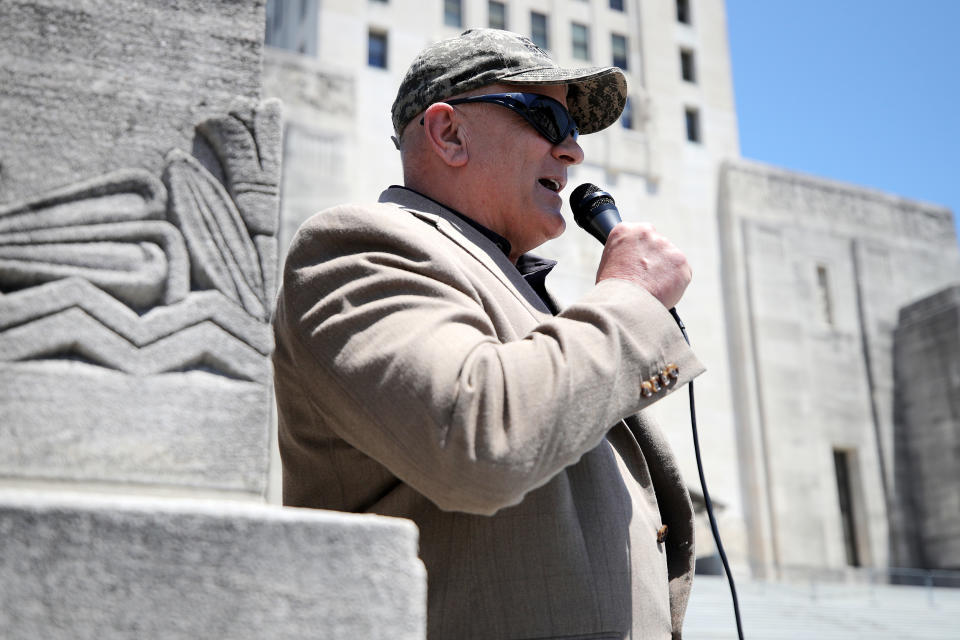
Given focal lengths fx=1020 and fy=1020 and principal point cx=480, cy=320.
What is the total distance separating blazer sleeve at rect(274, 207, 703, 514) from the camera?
140cm

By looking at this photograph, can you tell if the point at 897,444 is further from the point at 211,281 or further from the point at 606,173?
the point at 211,281

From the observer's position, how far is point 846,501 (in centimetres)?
2411

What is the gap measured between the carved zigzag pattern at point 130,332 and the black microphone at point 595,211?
1090 mm

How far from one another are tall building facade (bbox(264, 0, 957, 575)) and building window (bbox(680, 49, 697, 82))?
51 mm

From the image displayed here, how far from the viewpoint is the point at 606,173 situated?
23.7 m

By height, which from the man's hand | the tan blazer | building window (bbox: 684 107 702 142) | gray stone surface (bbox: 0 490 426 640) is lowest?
gray stone surface (bbox: 0 490 426 640)

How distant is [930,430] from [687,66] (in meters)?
11.0

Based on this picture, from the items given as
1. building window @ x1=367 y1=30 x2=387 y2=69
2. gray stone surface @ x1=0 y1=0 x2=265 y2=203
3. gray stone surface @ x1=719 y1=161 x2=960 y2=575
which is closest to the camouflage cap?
gray stone surface @ x1=0 y1=0 x2=265 y2=203

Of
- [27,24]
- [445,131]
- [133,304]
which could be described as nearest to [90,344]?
[133,304]

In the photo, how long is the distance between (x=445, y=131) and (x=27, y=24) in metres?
1.47

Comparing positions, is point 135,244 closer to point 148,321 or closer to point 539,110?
point 148,321

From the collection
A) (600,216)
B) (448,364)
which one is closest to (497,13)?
(600,216)

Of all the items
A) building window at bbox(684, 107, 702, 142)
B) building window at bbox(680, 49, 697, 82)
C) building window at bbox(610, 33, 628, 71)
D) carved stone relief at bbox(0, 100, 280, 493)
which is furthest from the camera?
building window at bbox(680, 49, 697, 82)

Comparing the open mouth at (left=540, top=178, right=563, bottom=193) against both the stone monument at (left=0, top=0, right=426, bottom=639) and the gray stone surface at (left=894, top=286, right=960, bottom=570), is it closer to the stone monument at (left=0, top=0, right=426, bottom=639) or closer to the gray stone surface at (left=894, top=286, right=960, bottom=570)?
the stone monument at (left=0, top=0, right=426, bottom=639)
